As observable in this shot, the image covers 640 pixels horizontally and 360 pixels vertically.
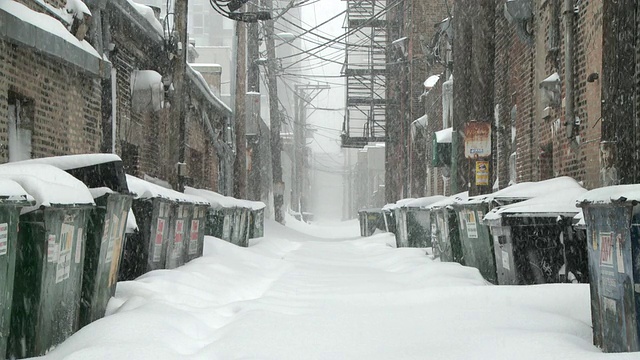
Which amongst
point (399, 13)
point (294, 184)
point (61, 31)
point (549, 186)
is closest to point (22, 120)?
point (61, 31)

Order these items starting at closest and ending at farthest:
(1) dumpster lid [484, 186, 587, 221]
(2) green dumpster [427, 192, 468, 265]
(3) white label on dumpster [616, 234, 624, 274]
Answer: (3) white label on dumpster [616, 234, 624, 274] < (1) dumpster lid [484, 186, 587, 221] < (2) green dumpster [427, 192, 468, 265]

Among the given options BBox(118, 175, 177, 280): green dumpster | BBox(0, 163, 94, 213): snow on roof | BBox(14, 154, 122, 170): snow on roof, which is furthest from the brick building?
BBox(0, 163, 94, 213): snow on roof

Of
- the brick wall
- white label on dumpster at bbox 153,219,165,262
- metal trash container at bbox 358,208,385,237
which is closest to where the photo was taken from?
the brick wall

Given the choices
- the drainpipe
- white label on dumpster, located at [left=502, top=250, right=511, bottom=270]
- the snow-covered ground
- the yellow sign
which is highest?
the drainpipe

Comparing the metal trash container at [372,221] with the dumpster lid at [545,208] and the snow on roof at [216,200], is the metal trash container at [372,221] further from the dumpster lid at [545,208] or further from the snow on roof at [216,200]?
the dumpster lid at [545,208]

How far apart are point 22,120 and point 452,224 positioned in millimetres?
6585

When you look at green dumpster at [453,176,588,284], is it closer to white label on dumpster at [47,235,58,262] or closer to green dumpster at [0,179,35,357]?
white label on dumpster at [47,235,58,262]

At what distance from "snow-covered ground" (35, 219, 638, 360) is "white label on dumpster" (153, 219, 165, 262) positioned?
0.34m

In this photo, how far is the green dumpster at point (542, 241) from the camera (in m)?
8.66

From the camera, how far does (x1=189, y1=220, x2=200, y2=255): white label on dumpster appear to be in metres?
12.9

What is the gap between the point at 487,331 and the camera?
6.33 meters

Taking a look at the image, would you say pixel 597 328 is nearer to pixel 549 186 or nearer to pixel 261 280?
pixel 549 186

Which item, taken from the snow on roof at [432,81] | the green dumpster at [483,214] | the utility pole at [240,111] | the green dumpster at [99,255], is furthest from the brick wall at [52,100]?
the snow on roof at [432,81]

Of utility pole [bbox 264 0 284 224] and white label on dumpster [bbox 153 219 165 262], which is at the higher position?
utility pole [bbox 264 0 284 224]
